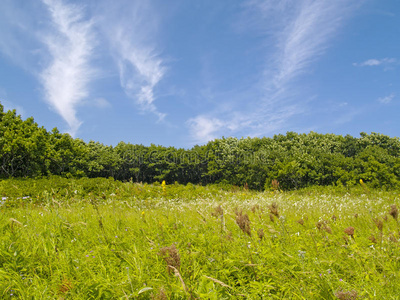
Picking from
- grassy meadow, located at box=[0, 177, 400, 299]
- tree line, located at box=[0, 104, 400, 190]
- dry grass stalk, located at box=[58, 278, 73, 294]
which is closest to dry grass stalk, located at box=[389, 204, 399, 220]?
grassy meadow, located at box=[0, 177, 400, 299]

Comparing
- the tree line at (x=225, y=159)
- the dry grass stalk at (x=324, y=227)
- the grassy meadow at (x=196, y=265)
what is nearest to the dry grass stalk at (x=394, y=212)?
the grassy meadow at (x=196, y=265)

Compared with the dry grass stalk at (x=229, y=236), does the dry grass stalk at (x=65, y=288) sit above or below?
below

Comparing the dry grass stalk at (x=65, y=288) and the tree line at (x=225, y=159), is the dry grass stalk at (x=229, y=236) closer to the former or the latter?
the dry grass stalk at (x=65, y=288)

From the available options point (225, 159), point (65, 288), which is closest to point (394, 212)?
point (65, 288)

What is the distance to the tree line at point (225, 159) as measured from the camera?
24.4 meters

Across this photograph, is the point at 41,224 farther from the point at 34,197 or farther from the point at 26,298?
the point at 34,197

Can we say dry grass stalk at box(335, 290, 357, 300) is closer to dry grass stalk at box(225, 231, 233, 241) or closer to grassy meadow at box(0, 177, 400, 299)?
grassy meadow at box(0, 177, 400, 299)

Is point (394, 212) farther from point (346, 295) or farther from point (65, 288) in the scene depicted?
point (65, 288)

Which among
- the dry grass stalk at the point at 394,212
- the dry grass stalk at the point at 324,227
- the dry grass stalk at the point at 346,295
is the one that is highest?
the dry grass stalk at the point at 394,212

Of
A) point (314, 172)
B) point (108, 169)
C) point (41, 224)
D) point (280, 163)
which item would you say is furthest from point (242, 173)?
point (41, 224)

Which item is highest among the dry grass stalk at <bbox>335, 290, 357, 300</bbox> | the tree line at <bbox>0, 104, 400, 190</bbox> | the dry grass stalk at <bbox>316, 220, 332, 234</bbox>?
the tree line at <bbox>0, 104, 400, 190</bbox>

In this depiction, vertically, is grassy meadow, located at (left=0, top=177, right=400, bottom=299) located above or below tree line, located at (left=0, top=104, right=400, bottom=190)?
below

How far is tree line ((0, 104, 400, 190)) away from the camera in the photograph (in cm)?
2444

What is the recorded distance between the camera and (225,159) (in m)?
37.2
